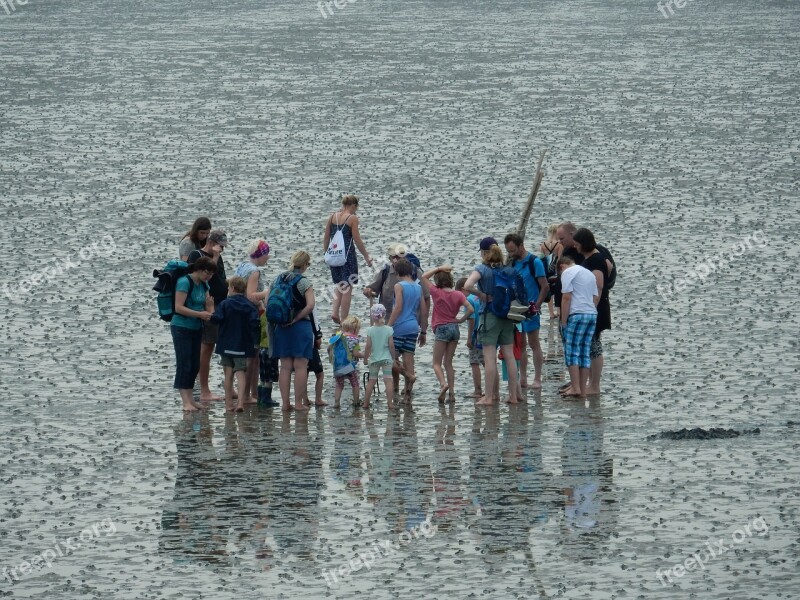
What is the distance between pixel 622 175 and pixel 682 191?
73.1 inches

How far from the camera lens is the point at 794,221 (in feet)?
82.9

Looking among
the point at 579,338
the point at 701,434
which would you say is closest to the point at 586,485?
the point at 701,434

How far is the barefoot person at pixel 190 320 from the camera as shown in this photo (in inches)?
630

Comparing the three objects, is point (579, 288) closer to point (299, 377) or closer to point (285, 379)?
point (299, 377)

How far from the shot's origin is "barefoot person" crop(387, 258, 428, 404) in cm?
1656

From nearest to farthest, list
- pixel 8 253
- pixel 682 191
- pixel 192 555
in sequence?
pixel 192 555, pixel 8 253, pixel 682 191

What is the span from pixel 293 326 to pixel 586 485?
13.3 feet

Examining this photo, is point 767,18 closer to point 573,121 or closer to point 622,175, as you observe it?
point 573,121

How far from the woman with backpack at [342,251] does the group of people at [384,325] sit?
1.86 meters

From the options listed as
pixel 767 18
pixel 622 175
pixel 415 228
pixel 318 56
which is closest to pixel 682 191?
pixel 622 175

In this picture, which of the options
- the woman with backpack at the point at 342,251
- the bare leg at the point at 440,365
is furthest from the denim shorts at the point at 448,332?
the woman with backpack at the point at 342,251

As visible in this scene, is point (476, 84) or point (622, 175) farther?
point (476, 84)

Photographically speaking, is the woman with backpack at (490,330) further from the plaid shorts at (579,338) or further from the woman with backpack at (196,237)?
the woman with backpack at (196,237)

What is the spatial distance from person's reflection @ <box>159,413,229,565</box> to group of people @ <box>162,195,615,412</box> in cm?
118
